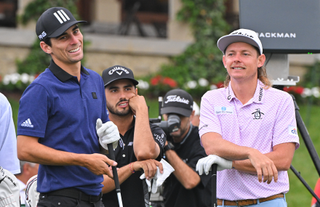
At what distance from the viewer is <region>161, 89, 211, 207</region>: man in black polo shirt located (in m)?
4.48

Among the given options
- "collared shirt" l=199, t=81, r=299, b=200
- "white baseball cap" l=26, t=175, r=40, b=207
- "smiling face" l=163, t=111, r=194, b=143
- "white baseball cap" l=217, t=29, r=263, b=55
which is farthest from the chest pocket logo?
"white baseball cap" l=26, t=175, r=40, b=207

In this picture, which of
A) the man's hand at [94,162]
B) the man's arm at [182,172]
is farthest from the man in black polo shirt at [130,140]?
the man's hand at [94,162]

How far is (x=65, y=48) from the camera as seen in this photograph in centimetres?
311

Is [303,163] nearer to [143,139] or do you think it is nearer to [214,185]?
[143,139]

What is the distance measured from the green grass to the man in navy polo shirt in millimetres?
5417

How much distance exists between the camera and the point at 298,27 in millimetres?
3934

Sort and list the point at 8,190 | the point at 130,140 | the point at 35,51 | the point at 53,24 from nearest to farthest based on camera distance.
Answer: the point at 53,24 → the point at 8,190 → the point at 130,140 → the point at 35,51

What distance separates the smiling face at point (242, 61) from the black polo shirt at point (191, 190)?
1.37 m

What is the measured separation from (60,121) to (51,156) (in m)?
0.24

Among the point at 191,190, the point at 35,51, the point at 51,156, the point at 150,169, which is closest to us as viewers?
the point at 51,156

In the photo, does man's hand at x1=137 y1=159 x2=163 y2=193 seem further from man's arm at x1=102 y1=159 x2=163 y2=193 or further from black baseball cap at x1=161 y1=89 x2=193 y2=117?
black baseball cap at x1=161 y1=89 x2=193 y2=117

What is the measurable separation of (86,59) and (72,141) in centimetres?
817

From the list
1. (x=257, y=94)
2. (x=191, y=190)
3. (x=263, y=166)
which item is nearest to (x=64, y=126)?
(x=263, y=166)

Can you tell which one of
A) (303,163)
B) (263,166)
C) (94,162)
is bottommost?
(303,163)
